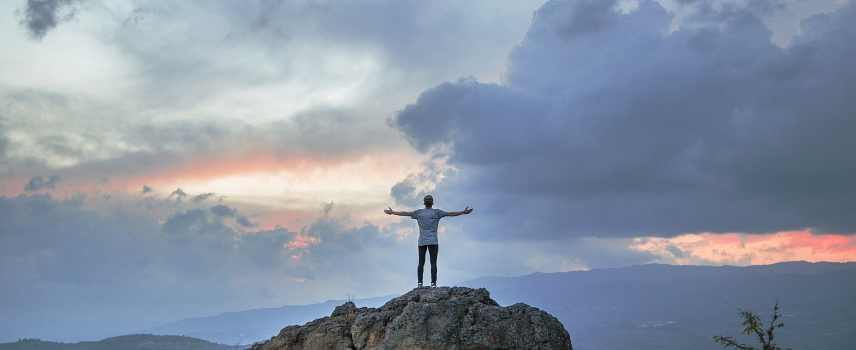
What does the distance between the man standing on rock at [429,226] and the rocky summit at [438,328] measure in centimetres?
356

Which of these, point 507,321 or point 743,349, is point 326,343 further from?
point 743,349

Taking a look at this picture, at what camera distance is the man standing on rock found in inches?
917

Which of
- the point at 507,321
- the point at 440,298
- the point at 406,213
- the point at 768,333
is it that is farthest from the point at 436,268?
the point at 768,333

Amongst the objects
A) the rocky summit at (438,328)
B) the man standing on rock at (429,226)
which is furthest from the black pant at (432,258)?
the rocky summit at (438,328)

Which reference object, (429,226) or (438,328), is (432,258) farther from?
(438,328)

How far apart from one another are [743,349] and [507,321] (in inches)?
538

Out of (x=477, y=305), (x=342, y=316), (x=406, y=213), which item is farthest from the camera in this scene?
(x=406, y=213)

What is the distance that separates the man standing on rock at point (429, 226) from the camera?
23.3 metres

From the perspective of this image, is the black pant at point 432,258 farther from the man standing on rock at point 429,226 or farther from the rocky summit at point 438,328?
the rocky summit at point 438,328

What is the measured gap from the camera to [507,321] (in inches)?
728

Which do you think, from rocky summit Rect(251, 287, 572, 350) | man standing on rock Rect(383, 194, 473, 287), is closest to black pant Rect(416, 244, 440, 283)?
man standing on rock Rect(383, 194, 473, 287)

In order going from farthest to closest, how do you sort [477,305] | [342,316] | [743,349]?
1. [743,349]
2. [342,316]
3. [477,305]

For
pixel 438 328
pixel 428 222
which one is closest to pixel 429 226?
pixel 428 222

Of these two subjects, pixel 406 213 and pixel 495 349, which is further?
pixel 406 213
